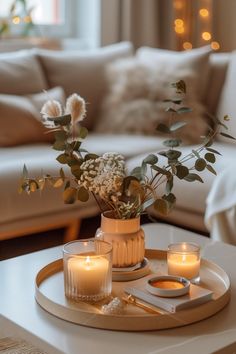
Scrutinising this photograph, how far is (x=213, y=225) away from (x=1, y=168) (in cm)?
88

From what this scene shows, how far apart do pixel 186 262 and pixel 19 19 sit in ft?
9.54

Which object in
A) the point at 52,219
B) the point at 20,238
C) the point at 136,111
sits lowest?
the point at 20,238

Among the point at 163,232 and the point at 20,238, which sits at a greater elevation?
the point at 163,232

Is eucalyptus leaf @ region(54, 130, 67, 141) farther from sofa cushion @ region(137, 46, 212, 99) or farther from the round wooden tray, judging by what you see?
sofa cushion @ region(137, 46, 212, 99)

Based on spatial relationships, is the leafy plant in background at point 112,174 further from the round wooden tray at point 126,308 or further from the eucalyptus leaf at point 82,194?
the round wooden tray at point 126,308

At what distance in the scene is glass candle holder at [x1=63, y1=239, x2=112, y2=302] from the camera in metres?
1.44

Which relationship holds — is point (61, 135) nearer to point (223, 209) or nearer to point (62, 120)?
point (62, 120)

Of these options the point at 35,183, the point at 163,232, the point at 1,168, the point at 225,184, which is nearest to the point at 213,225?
the point at 225,184

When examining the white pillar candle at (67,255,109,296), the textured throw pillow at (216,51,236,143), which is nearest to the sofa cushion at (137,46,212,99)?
the textured throw pillow at (216,51,236,143)

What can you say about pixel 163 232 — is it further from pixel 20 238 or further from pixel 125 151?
pixel 20 238

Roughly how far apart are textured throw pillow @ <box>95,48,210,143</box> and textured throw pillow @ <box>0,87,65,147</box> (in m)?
0.41

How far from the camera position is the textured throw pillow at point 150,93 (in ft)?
10.7

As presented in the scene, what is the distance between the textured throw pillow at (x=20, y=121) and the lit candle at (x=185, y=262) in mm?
1584

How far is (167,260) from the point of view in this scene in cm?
164
